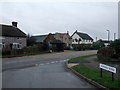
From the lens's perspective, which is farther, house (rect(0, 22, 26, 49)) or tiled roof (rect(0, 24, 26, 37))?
tiled roof (rect(0, 24, 26, 37))

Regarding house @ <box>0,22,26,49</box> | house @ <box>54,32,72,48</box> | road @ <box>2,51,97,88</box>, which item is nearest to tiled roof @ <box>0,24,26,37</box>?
house @ <box>0,22,26,49</box>

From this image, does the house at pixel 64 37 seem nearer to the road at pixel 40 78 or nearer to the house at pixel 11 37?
the house at pixel 11 37

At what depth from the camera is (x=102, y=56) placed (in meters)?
20.5

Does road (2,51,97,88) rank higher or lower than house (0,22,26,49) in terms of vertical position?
lower

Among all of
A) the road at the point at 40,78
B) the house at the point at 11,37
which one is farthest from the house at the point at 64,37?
the road at the point at 40,78

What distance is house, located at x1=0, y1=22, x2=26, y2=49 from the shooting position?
40.4 meters

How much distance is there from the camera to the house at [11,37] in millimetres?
40406

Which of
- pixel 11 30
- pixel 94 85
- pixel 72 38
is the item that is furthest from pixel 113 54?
pixel 72 38

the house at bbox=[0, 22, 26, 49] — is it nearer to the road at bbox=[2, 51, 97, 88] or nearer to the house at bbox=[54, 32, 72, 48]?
the house at bbox=[54, 32, 72, 48]

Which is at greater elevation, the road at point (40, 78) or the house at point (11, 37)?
the house at point (11, 37)

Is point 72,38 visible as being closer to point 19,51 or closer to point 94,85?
point 19,51

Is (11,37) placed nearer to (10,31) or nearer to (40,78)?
(10,31)

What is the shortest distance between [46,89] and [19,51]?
2643 centimetres

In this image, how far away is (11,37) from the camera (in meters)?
42.1
